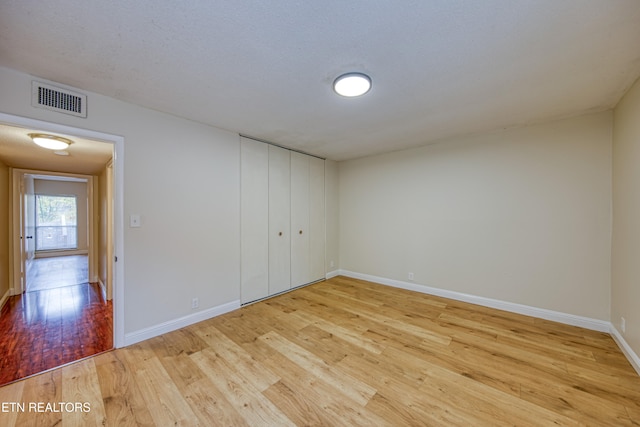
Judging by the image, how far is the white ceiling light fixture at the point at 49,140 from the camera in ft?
8.64

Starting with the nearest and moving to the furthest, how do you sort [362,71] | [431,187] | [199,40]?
[199,40]
[362,71]
[431,187]

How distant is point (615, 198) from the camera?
250 cm

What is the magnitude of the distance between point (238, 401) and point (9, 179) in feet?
18.3

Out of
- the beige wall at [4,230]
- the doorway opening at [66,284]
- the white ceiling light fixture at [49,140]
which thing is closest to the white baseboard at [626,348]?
the doorway opening at [66,284]

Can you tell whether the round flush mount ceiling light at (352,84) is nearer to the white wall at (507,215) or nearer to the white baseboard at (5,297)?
the white wall at (507,215)

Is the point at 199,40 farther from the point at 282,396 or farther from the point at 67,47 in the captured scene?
the point at 282,396

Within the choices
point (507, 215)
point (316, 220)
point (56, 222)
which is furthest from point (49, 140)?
point (56, 222)

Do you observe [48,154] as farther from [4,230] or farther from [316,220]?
[316,220]

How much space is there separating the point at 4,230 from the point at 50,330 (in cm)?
225

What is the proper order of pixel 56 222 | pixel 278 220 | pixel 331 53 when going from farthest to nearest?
pixel 56 222, pixel 278 220, pixel 331 53

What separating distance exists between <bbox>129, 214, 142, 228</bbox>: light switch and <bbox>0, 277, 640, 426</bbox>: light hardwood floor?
1.22 meters

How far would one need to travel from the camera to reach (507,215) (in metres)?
3.18

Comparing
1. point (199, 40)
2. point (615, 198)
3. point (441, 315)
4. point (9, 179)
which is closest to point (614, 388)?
point (441, 315)

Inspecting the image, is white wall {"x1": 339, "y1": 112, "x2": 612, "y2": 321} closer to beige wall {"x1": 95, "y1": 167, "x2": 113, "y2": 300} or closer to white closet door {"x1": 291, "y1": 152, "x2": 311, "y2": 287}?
white closet door {"x1": 291, "y1": 152, "x2": 311, "y2": 287}
